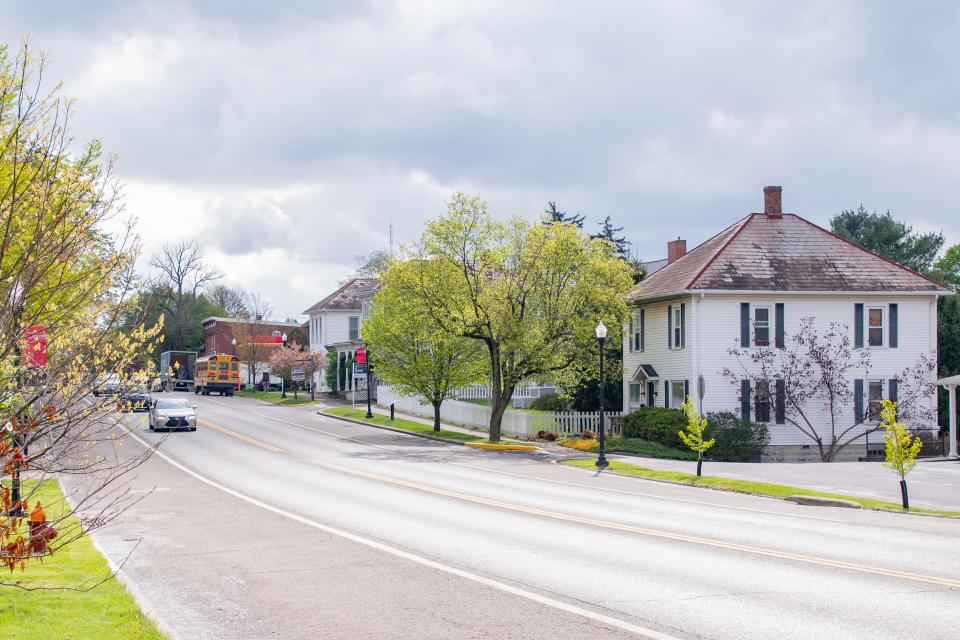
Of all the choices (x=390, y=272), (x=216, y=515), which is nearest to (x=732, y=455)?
(x=390, y=272)

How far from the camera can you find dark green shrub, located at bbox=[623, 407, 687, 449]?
3744cm

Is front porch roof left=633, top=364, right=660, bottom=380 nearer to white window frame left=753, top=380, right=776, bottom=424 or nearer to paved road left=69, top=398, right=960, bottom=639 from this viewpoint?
white window frame left=753, top=380, right=776, bottom=424

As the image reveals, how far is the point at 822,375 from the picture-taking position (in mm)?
39281

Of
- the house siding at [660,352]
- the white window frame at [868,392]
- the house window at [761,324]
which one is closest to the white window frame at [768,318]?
the house window at [761,324]

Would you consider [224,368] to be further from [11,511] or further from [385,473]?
[11,511]

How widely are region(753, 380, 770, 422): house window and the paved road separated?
15722 mm

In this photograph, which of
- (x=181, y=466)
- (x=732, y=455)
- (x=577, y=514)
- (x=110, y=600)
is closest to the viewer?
(x=110, y=600)

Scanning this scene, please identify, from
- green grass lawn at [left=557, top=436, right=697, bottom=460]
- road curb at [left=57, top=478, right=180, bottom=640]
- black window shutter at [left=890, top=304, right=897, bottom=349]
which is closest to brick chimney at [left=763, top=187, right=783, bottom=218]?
black window shutter at [left=890, top=304, right=897, bottom=349]

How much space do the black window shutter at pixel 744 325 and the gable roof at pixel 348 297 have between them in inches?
1576

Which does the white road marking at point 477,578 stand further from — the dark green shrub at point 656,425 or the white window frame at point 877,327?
the white window frame at point 877,327

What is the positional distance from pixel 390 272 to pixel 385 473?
51.7 ft

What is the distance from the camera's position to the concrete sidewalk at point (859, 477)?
2297cm

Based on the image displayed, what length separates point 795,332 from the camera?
4009cm

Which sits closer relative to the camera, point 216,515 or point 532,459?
point 216,515
